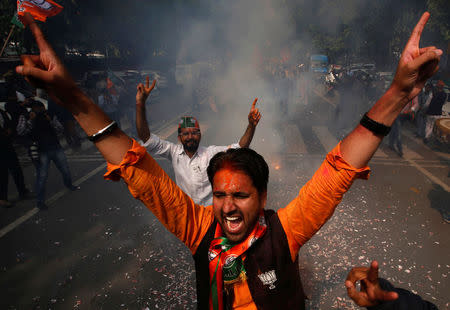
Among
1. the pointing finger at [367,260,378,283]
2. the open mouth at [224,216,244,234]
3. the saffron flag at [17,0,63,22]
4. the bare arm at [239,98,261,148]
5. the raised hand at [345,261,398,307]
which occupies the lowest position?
the raised hand at [345,261,398,307]

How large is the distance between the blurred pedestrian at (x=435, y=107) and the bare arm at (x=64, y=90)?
918 cm

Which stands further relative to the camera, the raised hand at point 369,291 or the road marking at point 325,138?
the road marking at point 325,138

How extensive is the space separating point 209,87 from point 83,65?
7.91m

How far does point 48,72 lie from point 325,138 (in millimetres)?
8715

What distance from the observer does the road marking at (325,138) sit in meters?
8.00

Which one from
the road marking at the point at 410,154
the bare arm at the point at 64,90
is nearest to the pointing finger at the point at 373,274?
the bare arm at the point at 64,90

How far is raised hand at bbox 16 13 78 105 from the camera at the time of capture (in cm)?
96

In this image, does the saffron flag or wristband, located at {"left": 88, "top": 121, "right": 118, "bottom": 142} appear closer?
wristband, located at {"left": 88, "top": 121, "right": 118, "bottom": 142}

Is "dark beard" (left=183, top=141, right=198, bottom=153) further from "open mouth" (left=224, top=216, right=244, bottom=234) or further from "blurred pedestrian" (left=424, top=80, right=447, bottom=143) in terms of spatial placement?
"blurred pedestrian" (left=424, top=80, right=447, bottom=143)

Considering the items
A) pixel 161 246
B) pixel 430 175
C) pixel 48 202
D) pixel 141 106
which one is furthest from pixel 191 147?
pixel 430 175

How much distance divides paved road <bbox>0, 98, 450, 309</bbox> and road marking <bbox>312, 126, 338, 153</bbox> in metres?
1.73

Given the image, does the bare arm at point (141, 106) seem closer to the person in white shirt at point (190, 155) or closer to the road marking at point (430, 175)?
the person in white shirt at point (190, 155)

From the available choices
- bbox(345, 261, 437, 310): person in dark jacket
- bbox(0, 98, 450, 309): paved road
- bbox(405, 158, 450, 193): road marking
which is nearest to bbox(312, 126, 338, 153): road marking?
bbox(0, 98, 450, 309): paved road

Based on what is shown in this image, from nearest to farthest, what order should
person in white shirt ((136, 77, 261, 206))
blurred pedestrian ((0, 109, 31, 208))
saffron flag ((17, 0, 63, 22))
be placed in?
person in white shirt ((136, 77, 261, 206))
saffron flag ((17, 0, 63, 22))
blurred pedestrian ((0, 109, 31, 208))
